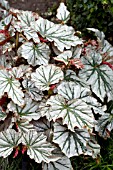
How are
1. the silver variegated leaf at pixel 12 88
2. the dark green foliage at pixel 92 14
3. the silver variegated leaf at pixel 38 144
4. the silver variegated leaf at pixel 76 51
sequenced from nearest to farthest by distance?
the silver variegated leaf at pixel 38 144 → the silver variegated leaf at pixel 12 88 → the silver variegated leaf at pixel 76 51 → the dark green foliage at pixel 92 14

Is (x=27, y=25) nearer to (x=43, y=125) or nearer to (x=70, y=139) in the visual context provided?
(x=43, y=125)

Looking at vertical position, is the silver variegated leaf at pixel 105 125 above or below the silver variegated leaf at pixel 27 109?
below

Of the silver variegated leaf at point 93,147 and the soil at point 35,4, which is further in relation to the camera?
the soil at point 35,4

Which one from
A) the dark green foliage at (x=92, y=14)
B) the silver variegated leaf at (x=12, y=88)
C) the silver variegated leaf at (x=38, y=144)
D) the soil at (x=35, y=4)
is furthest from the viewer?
the soil at (x=35, y=4)

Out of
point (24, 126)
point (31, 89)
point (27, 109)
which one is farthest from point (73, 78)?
point (24, 126)

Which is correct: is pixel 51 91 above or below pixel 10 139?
above

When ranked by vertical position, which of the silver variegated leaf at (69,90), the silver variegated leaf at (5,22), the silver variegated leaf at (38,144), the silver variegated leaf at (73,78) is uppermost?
the silver variegated leaf at (5,22)

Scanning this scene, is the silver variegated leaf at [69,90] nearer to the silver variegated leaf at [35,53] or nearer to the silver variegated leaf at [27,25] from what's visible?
the silver variegated leaf at [35,53]

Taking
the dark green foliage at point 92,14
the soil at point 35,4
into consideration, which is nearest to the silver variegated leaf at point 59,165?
the dark green foliage at point 92,14
